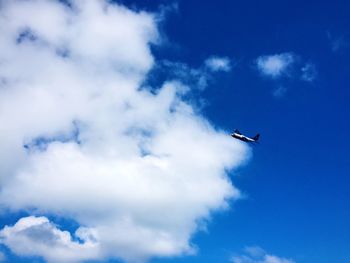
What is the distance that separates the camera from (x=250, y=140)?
19488cm
